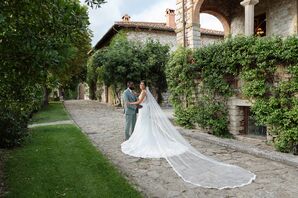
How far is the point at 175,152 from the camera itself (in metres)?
7.55

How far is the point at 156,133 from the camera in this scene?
8.53 m

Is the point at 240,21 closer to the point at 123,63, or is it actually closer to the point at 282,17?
the point at 282,17

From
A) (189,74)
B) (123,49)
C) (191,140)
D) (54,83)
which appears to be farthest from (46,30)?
(123,49)

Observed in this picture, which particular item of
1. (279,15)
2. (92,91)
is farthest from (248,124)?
(92,91)

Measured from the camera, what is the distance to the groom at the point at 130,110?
936 cm

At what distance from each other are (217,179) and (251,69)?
427 centimetres

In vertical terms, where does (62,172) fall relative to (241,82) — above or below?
below

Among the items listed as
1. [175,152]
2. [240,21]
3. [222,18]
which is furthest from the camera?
[222,18]

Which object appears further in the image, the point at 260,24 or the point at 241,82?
the point at 260,24

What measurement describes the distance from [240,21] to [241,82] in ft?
22.5

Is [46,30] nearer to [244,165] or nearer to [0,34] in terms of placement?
[0,34]

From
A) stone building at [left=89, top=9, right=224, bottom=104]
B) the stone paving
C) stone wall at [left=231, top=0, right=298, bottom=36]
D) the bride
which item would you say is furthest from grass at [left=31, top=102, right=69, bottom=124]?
stone wall at [left=231, top=0, right=298, bottom=36]

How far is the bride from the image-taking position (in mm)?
5720

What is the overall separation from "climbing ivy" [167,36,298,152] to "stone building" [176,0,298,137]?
18.7 inches
